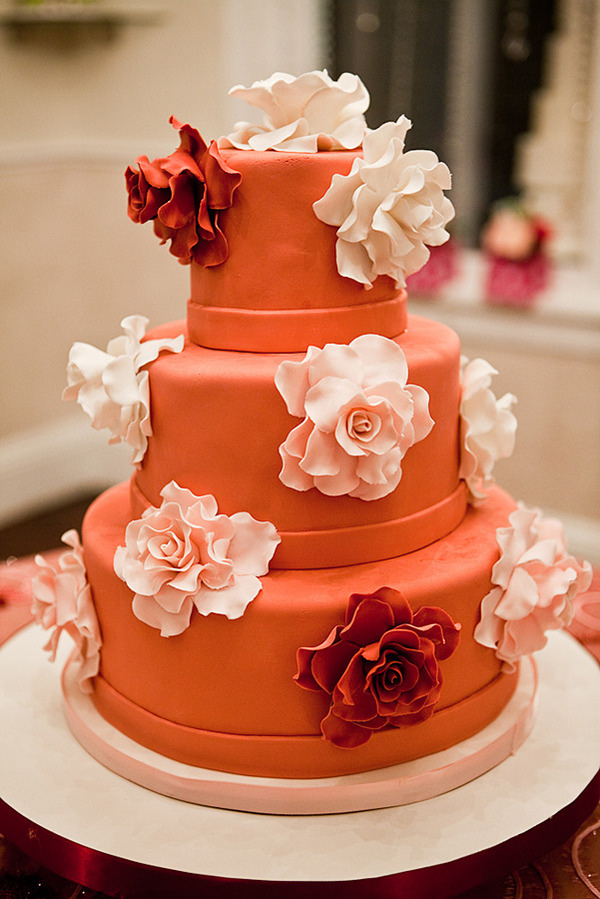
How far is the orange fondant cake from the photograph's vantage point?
1.21 meters

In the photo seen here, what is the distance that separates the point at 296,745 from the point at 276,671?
11 cm

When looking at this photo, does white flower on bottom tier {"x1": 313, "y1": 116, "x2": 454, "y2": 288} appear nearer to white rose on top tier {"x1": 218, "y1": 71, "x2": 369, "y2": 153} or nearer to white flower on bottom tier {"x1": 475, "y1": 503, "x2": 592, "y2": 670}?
white rose on top tier {"x1": 218, "y1": 71, "x2": 369, "y2": 153}

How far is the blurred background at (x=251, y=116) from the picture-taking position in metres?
3.06

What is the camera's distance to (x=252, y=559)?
126 centimetres

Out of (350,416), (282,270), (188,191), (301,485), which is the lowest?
(301,485)

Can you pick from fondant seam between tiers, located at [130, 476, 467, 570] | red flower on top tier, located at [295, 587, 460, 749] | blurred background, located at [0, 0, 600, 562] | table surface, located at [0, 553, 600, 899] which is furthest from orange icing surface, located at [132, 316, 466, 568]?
blurred background, located at [0, 0, 600, 562]

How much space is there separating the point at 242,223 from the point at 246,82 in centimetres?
242

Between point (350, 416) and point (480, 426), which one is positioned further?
point (480, 426)

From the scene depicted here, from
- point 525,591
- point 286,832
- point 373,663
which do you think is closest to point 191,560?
point 373,663

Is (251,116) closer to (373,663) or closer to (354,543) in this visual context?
(354,543)

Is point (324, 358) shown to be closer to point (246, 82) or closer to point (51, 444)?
point (246, 82)

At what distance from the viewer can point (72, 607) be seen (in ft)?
4.77

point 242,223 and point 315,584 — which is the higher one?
point 242,223

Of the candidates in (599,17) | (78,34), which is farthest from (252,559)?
(78,34)
